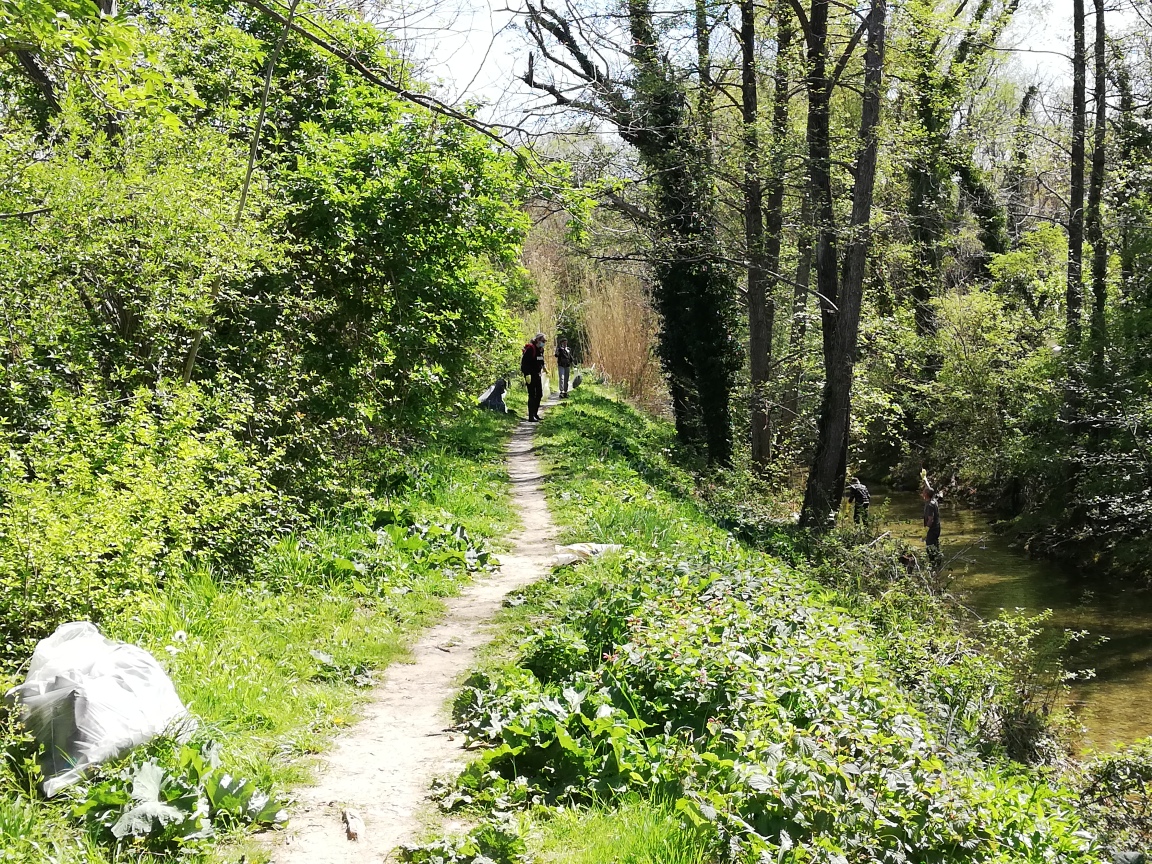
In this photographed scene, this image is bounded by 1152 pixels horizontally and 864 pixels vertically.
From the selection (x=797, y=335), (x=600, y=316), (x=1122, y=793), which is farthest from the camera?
(x=600, y=316)

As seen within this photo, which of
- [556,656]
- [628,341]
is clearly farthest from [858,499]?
[628,341]

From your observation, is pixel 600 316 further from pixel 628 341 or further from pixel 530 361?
pixel 530 361

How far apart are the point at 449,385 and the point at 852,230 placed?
6.78m

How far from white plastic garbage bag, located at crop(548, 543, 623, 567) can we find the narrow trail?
0.91 m

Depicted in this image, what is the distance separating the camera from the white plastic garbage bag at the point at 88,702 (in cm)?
413

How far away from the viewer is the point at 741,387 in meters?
21.0

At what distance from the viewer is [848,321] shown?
51.1 feet

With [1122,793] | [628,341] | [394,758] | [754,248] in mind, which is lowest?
[1122,793]

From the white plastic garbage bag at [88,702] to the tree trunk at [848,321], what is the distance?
12.8 meters

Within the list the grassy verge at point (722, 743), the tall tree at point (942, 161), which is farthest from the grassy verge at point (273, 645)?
the tall tree at point (942, 161)

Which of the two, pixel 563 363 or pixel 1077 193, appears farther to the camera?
pixel 563 363

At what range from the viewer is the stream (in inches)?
462

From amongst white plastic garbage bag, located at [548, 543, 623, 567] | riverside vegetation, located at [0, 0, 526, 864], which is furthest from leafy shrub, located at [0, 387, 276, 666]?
white plastic garbage bag, located at [548, 543, 623, 567]

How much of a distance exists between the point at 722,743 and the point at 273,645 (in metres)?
3.23
